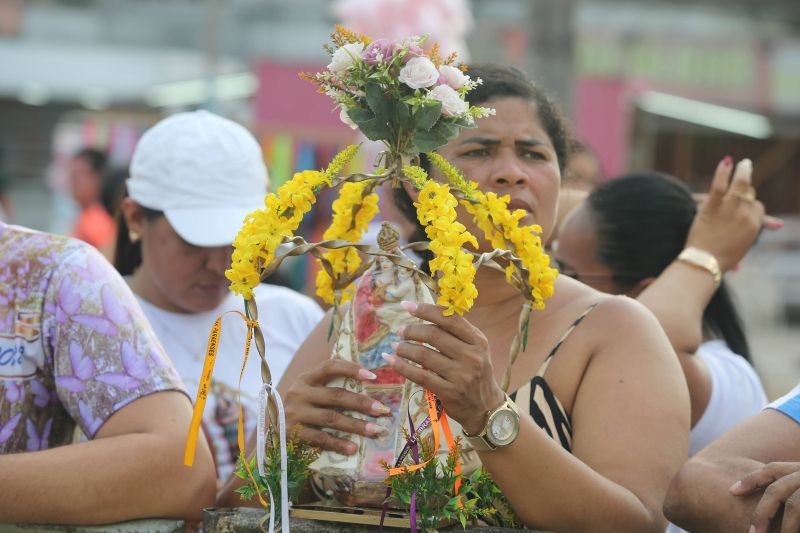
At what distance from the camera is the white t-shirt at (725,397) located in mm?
3326

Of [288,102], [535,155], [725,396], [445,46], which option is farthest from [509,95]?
[288,102]

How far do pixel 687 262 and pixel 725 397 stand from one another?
0.39 meters

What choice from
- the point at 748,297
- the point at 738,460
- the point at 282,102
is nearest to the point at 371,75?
the point at 738,460

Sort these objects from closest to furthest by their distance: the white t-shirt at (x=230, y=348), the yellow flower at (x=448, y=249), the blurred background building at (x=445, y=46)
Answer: the yellow flower at (x=448, y=249)
the white t-shirt at (x=230, y=348)
the blurred background building at (x=445, y=46)

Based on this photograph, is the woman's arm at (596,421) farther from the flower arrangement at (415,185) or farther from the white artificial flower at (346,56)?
the white artificial flower at (346,56)

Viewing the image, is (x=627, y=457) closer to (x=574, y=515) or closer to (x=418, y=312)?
(x=574, y=515)

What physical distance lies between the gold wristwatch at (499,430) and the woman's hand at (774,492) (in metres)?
0.48

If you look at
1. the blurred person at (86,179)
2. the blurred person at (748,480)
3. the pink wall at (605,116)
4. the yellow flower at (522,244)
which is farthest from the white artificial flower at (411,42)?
the pink wall at (605,116)

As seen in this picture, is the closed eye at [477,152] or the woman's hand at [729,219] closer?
the closed eye at [477,152]

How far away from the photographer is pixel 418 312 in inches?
87.3

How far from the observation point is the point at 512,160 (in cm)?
279

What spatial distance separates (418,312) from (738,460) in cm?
80

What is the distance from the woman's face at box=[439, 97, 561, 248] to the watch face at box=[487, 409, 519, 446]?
0.58 metres

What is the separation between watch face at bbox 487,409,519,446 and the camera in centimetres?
226
